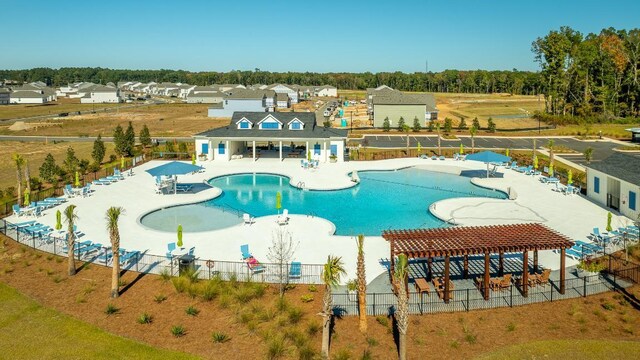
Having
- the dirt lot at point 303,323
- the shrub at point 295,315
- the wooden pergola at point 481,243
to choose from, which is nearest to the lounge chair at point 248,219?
the dirt lot at point 303,323

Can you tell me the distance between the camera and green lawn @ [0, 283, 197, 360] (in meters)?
14.7

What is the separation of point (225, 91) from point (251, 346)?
457 ft

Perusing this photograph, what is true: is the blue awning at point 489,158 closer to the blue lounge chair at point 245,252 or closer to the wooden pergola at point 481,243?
the wooden pergola at point 481,243

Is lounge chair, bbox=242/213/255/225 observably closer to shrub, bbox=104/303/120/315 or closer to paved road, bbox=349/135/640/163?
shrub, bbox=104/303/120/315

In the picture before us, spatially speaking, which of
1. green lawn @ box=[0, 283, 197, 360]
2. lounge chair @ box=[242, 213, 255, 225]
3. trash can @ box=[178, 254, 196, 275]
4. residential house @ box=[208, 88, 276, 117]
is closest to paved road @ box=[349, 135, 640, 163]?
lounge chair @ box=[242, 213, 255, 225]

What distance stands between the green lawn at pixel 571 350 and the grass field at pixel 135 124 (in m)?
62.2

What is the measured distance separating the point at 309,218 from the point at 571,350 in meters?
15.8

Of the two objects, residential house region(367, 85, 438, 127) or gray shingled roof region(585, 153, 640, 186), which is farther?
residential house region(367, 85, 438, 127)

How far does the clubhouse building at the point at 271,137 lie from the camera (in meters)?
46.9

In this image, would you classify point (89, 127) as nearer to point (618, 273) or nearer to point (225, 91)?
point (225, 91)

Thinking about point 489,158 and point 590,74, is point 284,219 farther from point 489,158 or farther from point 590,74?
point 590,74

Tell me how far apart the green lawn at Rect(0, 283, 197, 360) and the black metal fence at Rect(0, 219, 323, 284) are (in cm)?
411

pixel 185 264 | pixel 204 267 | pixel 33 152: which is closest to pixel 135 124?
pixel 33 152

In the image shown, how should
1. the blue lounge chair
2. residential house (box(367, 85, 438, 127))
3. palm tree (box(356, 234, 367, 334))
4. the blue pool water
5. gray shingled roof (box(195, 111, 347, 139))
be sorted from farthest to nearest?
residential house (box(367, 85, 438, 127)) → gray shingled roof (box(195, 111, 347, 139)) → the blue pool water → the blue lounge chair → palm tree (box(356, 234, 367, 334))
